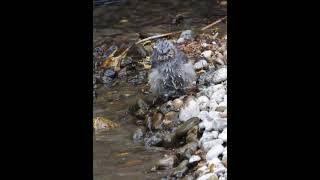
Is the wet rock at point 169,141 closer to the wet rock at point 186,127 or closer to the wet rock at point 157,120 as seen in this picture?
the wet rock at point 186,127

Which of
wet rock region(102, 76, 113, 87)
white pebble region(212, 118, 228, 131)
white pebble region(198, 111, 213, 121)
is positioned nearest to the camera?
white pebble region(212, 118, 228, 131)

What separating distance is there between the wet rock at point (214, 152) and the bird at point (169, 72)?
74 centimetres

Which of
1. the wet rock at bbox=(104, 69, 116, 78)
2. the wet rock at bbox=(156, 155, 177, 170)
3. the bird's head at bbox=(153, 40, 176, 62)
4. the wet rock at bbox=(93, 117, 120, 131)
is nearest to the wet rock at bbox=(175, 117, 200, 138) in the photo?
the wet rock at bbox=(156, 155, 177, 170)

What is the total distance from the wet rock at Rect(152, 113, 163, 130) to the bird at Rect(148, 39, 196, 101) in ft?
0.65

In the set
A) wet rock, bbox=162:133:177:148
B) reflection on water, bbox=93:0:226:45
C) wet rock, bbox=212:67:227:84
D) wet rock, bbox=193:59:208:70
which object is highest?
reflection on water, bbox=93:0:226:45

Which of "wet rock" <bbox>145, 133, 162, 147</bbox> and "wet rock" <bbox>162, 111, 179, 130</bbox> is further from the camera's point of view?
"wet rock" <bbox>162, 111, 179, 130</bbox>

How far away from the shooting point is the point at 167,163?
8.94ft

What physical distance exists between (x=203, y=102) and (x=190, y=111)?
10 centimetres

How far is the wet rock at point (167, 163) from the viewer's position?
8.89 ft

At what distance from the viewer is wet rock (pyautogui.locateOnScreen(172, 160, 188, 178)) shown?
265cm

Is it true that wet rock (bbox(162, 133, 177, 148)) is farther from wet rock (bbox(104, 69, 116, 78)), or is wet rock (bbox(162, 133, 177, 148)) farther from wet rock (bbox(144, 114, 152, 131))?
wet rock (bbox(104, 69, 116, 78))
